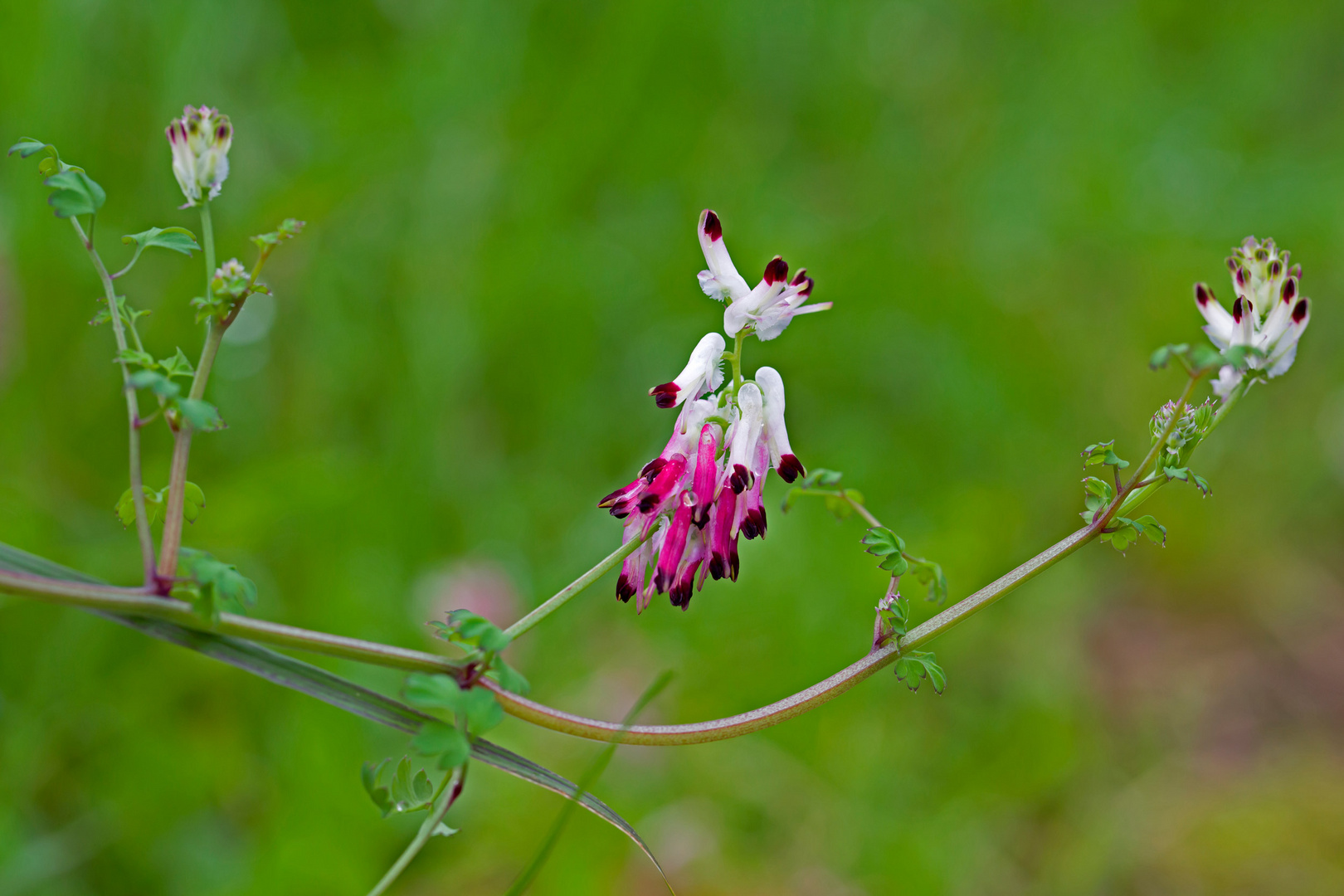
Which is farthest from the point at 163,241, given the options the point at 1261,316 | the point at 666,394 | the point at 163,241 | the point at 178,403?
the point at 1261,316

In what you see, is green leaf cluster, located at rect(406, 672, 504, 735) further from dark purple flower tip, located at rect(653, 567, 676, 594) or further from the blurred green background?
the blurred green background

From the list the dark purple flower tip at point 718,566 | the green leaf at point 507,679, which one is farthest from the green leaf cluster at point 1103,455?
the green leaf at point 507,679

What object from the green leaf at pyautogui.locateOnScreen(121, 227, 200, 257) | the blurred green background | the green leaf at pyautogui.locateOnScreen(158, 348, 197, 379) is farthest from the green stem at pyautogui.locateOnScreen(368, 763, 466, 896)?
the blurred green background

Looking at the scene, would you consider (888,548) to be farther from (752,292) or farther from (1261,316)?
(1261,316)

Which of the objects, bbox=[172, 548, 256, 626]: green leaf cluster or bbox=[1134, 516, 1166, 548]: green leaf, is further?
bbox=[1134, 516, 1166, 548]: green leaf

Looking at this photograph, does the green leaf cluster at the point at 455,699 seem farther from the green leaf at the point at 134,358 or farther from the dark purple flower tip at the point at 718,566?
the green leaf at the point at 134,358

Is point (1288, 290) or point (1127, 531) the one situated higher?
point (1288, 290)
